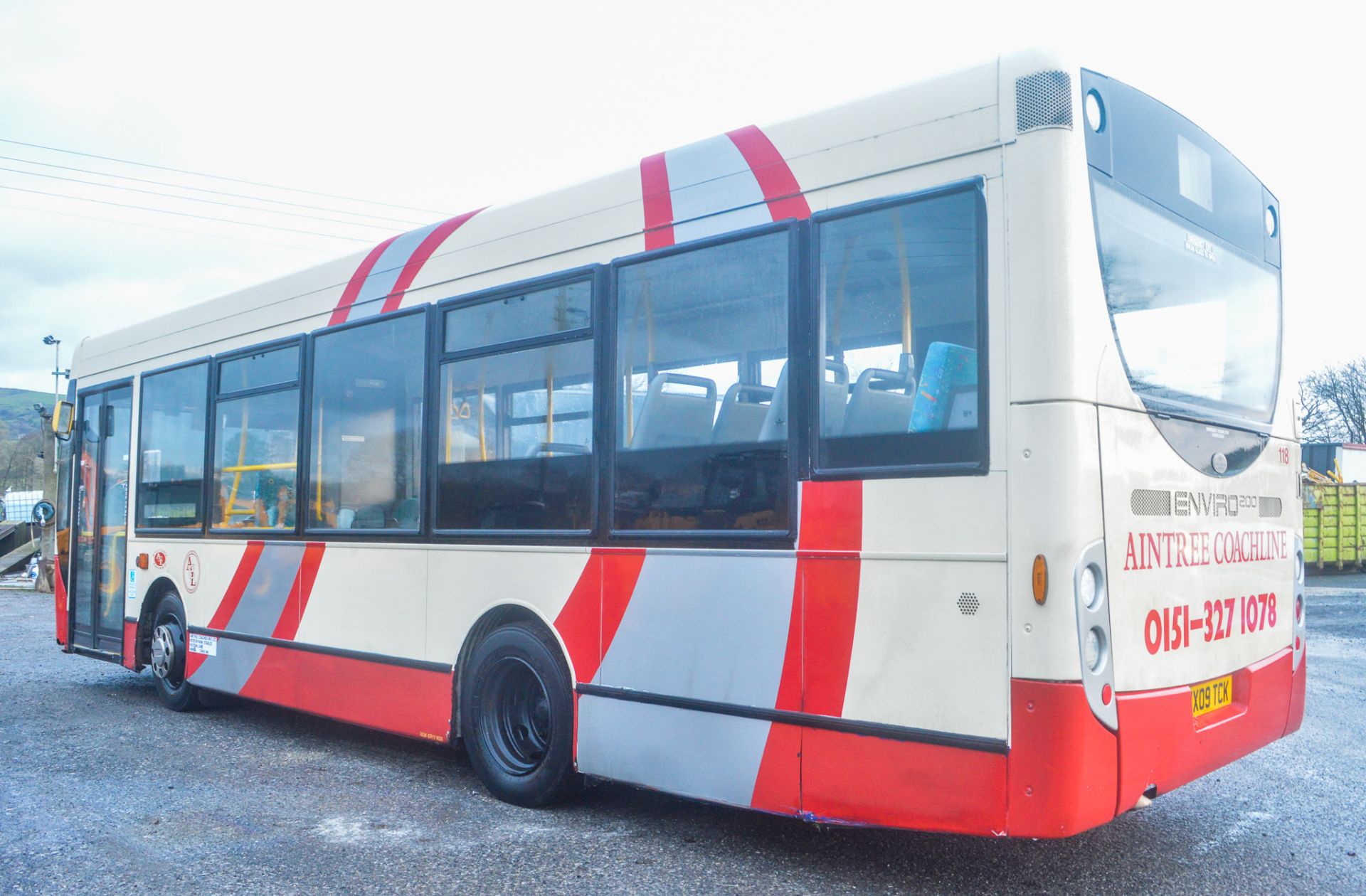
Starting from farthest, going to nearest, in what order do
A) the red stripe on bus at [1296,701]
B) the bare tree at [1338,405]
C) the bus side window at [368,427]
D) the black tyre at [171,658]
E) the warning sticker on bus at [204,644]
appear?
the bare tree at [1338,405]
the black tyre at [171,658]
the warning sticker on bus at [204,644]
the bus side window at [368,427]
the red stripe on bus at [1296,701]

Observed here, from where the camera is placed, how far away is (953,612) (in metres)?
3.91

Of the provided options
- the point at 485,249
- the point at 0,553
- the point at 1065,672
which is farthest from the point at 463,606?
the point at 0,553

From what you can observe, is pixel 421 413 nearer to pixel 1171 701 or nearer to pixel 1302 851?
pixel 1171 701

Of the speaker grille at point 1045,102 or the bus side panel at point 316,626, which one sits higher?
the speaker grille at point 1045,102

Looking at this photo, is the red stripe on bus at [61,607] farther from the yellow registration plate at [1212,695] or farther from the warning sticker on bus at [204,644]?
the yellow registration plate at [1212,695]

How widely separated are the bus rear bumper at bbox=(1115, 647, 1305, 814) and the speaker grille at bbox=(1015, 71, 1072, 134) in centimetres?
197

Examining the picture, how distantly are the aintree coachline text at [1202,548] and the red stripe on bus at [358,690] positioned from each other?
141 inches

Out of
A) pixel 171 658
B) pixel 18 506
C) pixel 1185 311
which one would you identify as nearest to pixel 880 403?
pixel 1185 311

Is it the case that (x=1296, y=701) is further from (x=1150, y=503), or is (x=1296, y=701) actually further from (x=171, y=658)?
(x=171, y=658)

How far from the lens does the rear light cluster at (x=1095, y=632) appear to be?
3.67 metres

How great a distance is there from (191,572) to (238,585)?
0.79 metres

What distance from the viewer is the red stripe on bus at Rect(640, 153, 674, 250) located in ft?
16.8

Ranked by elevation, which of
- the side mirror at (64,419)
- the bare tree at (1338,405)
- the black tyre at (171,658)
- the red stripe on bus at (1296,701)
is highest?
the bare tree at (1338,405)

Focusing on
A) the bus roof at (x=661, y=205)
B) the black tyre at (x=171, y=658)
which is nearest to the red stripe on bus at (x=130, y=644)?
the black tyre at (x=171, y=658)
